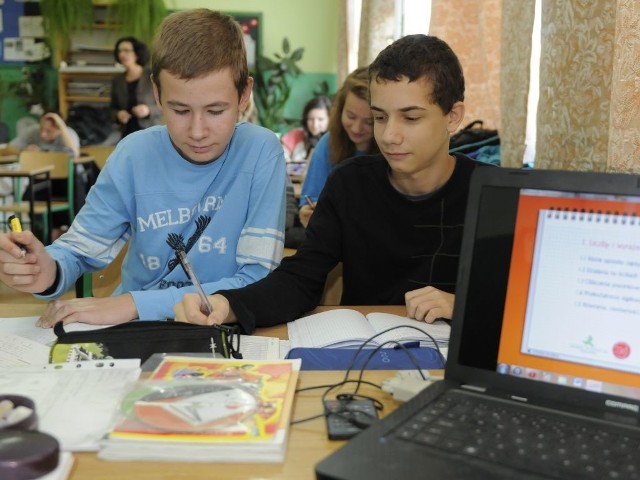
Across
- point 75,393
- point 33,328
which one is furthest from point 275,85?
point 75,393

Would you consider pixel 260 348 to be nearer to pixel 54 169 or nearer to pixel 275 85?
pixel 54 169

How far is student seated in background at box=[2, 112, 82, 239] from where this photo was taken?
584 cm

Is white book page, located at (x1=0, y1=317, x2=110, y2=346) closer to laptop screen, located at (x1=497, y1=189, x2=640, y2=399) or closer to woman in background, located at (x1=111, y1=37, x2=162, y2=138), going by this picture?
laptop screen, located at (x1=497, y1=189, x2=640, y2=399)

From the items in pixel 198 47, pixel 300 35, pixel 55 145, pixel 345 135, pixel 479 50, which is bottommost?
pixel 55 145

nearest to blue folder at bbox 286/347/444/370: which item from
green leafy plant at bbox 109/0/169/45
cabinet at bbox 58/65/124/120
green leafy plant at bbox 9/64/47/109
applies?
green leafy plant at bbox 109/0/169/45

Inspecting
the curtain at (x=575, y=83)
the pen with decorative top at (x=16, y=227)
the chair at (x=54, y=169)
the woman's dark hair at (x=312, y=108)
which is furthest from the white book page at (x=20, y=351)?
the woman's dark hair at (x=312, y=108)

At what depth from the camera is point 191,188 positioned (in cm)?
157

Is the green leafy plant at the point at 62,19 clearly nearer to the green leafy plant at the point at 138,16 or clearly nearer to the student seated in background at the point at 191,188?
the green leafy plant at the point at 138,16

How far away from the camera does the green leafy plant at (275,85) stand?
7.31 metres

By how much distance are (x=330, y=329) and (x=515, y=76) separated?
156cm

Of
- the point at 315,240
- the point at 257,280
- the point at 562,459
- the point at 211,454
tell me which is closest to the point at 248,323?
the point at 257,280

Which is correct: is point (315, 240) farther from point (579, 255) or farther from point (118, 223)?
point (579, 255)

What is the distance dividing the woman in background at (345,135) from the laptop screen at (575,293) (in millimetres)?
1745

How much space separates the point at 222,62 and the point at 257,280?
42cm
